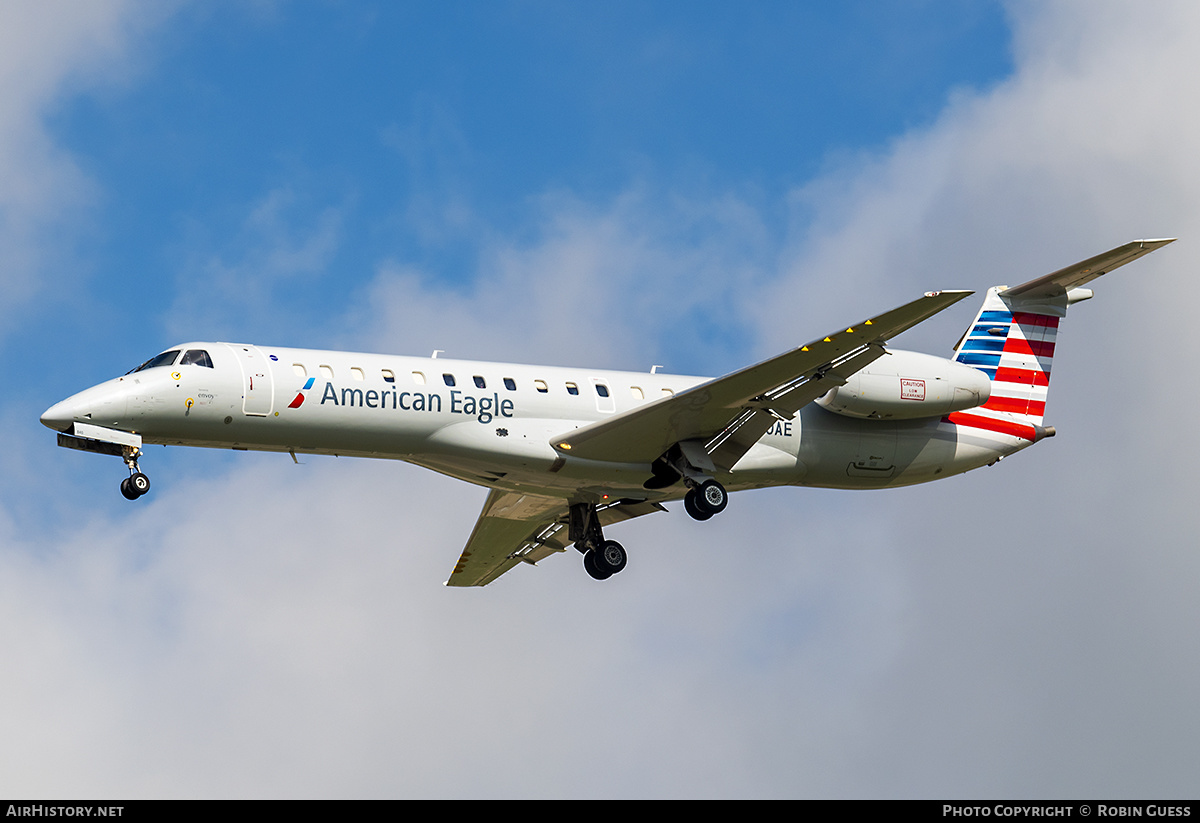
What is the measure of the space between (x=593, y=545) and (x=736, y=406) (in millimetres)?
4467

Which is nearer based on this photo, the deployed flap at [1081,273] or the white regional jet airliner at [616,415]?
the white regional jet airliner at [616,415]

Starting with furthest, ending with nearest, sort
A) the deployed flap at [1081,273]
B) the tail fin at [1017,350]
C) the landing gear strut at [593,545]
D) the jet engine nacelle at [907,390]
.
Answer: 1. the tail fin at [1017,350]
2. the landing gear strut at [593,545]
3. the jet engine nacelle at [907,390]
4. the deployed flap at [1081,273]

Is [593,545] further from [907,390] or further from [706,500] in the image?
[907,390]

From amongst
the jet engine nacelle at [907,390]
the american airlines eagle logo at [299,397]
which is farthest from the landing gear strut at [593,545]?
the american airlines eagle logo at [299,397]

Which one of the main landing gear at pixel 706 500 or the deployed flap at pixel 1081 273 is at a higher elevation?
the deployed flap at pixel 1081 273

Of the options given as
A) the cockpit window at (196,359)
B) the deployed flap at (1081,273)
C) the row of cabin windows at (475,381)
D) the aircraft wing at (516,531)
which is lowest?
the aircraft wing at (516,531)

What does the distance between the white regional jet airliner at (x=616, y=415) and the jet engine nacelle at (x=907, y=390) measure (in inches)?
1.3

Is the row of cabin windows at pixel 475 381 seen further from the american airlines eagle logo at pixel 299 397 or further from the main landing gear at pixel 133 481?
the main landing gear at pixel 133 481

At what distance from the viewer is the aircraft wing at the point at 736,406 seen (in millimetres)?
24547

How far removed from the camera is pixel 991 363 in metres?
29.5
